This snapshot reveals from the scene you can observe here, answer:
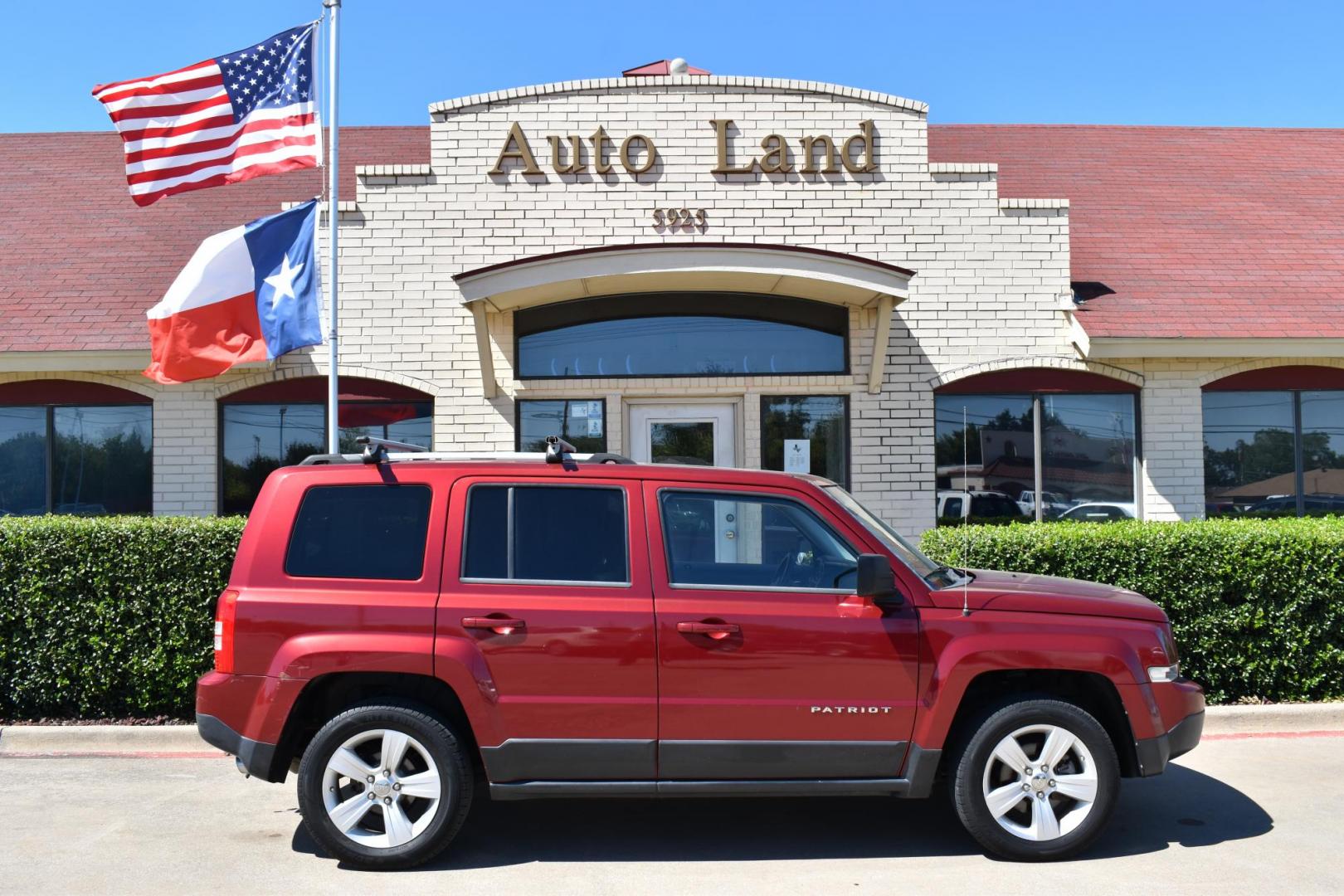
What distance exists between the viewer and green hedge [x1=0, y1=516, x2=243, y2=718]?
7.99 metres

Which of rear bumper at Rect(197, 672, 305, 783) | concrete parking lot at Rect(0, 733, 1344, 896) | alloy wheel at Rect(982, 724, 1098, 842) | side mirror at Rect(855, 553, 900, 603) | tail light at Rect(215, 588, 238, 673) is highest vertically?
side mirror at Rect(855, 553, 900, 603)

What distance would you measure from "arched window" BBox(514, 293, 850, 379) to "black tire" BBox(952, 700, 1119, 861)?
6110 millimetres

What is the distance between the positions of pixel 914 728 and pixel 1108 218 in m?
9.04

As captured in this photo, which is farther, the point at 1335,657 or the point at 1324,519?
the point at 1324,519

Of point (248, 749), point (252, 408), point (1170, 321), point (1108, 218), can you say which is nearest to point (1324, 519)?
point (1170, 321)

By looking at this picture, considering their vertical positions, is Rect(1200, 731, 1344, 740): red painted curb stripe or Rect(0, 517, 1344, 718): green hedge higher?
Rect(0, 517, 1344, 718): green hedge

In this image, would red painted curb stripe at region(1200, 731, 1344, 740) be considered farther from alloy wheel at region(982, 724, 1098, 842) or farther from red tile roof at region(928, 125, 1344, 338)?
red tile roof at region(928, 125, 1344, 338)

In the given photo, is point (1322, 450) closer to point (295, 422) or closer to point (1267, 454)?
point (1267, 454)

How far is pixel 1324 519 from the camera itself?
898cm

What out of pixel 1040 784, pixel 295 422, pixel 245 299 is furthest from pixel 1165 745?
pixel 295 422

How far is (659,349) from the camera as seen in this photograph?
442 inches

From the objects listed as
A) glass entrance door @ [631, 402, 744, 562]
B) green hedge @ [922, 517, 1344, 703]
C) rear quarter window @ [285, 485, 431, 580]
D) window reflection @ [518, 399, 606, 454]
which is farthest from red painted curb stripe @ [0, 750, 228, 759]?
green hedge @ [922, 517, 1344, 703]

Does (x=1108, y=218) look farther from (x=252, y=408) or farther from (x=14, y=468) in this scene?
(x=14, y=468)

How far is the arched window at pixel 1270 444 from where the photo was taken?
1127 centimetres
